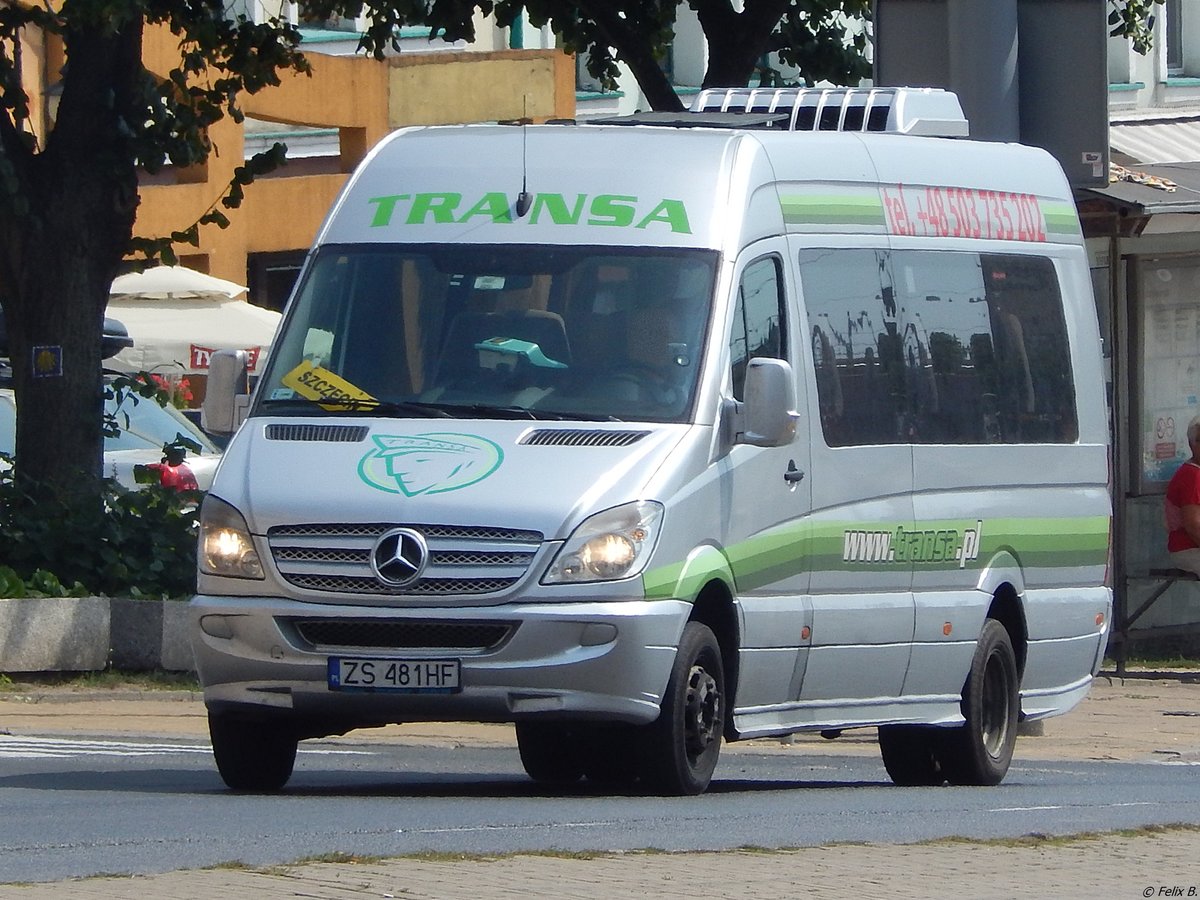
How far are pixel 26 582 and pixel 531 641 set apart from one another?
24.4ft

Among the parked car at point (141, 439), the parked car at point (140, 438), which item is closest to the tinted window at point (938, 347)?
the parked car at point (140, 438)

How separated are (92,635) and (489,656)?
675 centimetres

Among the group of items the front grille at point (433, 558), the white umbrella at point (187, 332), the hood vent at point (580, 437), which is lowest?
the white umbrella at point (187, 332)

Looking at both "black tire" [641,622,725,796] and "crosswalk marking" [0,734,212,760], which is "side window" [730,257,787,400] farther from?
"crosswalk marking" [0,734,212,760]

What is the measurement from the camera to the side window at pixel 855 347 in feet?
37.3

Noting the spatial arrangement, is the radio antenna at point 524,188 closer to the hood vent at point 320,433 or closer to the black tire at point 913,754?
the hood vent at point 320,433

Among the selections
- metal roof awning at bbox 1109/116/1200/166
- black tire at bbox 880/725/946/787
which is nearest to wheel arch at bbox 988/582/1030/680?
black tire at bbox 880/725/946/787

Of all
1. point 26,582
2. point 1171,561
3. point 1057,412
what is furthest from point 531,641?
point 1171,561

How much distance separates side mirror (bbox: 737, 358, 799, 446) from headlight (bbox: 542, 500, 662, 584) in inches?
28.5

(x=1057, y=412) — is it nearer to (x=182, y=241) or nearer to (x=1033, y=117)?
(x=1033, y=117)

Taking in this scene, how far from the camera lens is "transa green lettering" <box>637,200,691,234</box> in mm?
10797

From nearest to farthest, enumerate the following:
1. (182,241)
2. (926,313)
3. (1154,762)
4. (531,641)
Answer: (531,641) → (926,313) → (1154,762) → (182,241)

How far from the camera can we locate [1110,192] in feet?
60.5

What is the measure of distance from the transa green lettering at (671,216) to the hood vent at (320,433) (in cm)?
144
